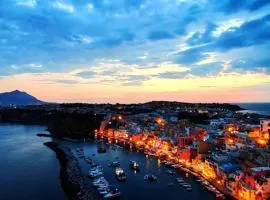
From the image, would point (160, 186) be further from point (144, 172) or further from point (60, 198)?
point (60, 198)

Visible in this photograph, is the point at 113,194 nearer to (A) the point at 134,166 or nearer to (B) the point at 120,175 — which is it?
(B) the point at 120,175

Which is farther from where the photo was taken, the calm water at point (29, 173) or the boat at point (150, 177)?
the boat at point (150, 177)

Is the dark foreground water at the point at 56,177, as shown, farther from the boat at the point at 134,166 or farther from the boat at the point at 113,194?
the boat at the point at 113,194

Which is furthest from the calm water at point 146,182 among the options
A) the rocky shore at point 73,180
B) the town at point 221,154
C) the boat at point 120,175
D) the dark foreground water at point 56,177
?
the town at point 221,154

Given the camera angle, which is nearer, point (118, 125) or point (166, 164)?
point (166, 164)

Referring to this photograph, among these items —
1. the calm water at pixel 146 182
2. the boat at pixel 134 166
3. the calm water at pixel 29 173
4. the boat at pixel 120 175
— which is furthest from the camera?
the boat at pixel 134 166

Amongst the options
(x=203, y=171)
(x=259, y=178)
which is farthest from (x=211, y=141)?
(x=259, y=178)
